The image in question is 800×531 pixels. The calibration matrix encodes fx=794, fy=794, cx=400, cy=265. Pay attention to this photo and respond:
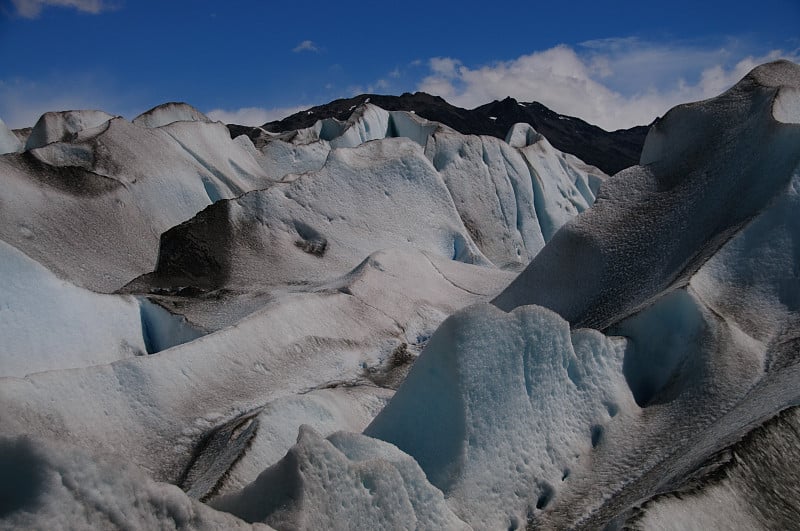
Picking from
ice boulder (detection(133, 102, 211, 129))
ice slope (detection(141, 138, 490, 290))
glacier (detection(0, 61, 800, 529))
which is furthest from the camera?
ice boulder (detection(133, 102, 211, 129))

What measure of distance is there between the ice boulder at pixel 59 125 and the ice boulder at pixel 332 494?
62.0 feet

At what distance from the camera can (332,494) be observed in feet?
17.1

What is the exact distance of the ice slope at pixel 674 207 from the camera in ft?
32.1

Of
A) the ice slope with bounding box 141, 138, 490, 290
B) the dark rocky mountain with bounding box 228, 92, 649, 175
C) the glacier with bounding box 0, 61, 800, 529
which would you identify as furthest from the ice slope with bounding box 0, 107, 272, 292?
the dark rocky mountain with bounding box 228, 92, 649, 175

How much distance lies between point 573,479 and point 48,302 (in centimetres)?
710

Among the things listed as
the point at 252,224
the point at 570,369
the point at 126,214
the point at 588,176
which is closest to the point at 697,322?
the point at 570,369

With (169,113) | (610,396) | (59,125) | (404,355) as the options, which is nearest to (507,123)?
(169,113)

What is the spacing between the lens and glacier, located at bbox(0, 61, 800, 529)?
17.8ft

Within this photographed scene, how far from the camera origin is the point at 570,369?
779 centimetres

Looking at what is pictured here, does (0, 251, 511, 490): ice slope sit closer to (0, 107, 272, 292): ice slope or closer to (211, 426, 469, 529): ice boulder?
(211, 426, 469, 529): ice boulder

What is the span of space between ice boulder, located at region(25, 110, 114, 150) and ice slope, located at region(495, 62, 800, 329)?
1576cm

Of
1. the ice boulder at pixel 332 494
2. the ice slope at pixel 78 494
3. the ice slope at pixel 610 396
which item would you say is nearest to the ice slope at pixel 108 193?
the ice slope at pixel 610 396

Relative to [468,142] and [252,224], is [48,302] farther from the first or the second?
[468,142]

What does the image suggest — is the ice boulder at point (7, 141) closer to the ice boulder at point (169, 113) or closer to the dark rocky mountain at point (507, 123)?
the ice boulder at point (169, 113)
